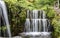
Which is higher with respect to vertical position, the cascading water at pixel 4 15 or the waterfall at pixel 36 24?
the cascading water at pixel 4 15

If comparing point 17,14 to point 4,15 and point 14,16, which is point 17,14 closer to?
point 14,16

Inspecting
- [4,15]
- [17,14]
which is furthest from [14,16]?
[4,15]

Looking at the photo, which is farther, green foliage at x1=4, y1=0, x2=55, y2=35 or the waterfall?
the waterfall

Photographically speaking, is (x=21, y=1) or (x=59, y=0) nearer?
(x=21, y=1)

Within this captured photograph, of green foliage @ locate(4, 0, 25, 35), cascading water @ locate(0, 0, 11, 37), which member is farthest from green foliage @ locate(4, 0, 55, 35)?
cascading water @ locate(0, 0, 11, 37)

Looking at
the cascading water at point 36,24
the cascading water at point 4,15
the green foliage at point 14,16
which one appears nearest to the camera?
the cascading water at point 4,15

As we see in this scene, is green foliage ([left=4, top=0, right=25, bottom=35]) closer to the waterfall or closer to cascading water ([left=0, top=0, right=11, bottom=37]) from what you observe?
cascading water ([left=0, top=0, right=11, bottom=37])

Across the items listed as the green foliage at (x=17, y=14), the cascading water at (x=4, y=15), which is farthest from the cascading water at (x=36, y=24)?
the cascading water at (x=4, y=15)

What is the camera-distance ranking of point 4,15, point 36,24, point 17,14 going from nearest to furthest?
1. point 4,15
2. point 17,14
3. point 36,24

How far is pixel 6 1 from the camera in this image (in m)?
11.2

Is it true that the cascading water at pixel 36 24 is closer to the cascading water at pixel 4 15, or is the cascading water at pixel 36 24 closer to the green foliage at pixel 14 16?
the green foliage at pixel 14 16

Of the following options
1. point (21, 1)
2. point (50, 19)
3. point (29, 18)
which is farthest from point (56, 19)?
point (21, 1)

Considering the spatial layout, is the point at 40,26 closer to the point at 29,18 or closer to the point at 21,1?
the point at 29,18

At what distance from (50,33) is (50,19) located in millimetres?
774
